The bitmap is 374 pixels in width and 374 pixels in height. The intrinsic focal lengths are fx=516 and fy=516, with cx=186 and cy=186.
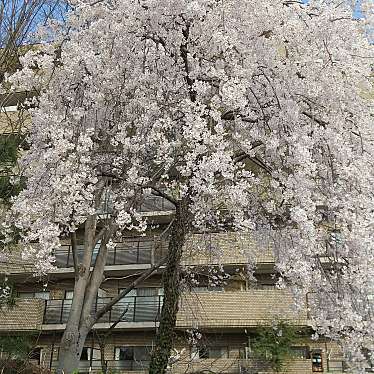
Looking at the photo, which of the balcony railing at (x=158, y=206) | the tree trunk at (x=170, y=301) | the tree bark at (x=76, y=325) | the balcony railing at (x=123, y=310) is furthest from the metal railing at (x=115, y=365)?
the tree trunk at (x=170, y=301)

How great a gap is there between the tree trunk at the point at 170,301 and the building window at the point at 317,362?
911 centimetres

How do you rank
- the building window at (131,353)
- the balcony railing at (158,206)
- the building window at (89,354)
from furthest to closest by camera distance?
the building window at (89,354), the building window at (131,353), the balcony railing at (158,206)

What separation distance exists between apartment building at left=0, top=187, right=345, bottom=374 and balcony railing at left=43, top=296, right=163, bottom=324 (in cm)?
3

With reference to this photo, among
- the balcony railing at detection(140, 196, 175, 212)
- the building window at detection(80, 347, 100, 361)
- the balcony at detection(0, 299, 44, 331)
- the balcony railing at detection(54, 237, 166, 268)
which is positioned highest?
the balcony railing at detection(140, 196, 175, 212)

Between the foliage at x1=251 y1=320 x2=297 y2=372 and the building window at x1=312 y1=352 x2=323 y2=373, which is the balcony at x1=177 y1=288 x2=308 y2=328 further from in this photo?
the building window at x1=312 y1=352 x2=323 y2=373

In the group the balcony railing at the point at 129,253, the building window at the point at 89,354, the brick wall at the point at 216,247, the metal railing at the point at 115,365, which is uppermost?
the balcony railing at the point at 129,253

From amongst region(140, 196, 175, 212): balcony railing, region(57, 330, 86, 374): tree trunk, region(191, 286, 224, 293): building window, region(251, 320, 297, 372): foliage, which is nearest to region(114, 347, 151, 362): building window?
region(191, 286, 224, 293): building window

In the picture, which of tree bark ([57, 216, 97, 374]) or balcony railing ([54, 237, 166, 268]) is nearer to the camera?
tree bark ([57, 216, 97, 374])

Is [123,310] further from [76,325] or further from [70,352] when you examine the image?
[70,352]

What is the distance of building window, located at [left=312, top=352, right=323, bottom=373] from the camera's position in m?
14.6

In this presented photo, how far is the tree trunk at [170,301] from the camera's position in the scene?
6.77 m

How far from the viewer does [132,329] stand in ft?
53.0

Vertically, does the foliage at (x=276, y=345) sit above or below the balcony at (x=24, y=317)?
below

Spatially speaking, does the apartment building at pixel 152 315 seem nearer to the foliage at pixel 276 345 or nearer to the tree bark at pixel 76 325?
the foliage at pixel 276 345
